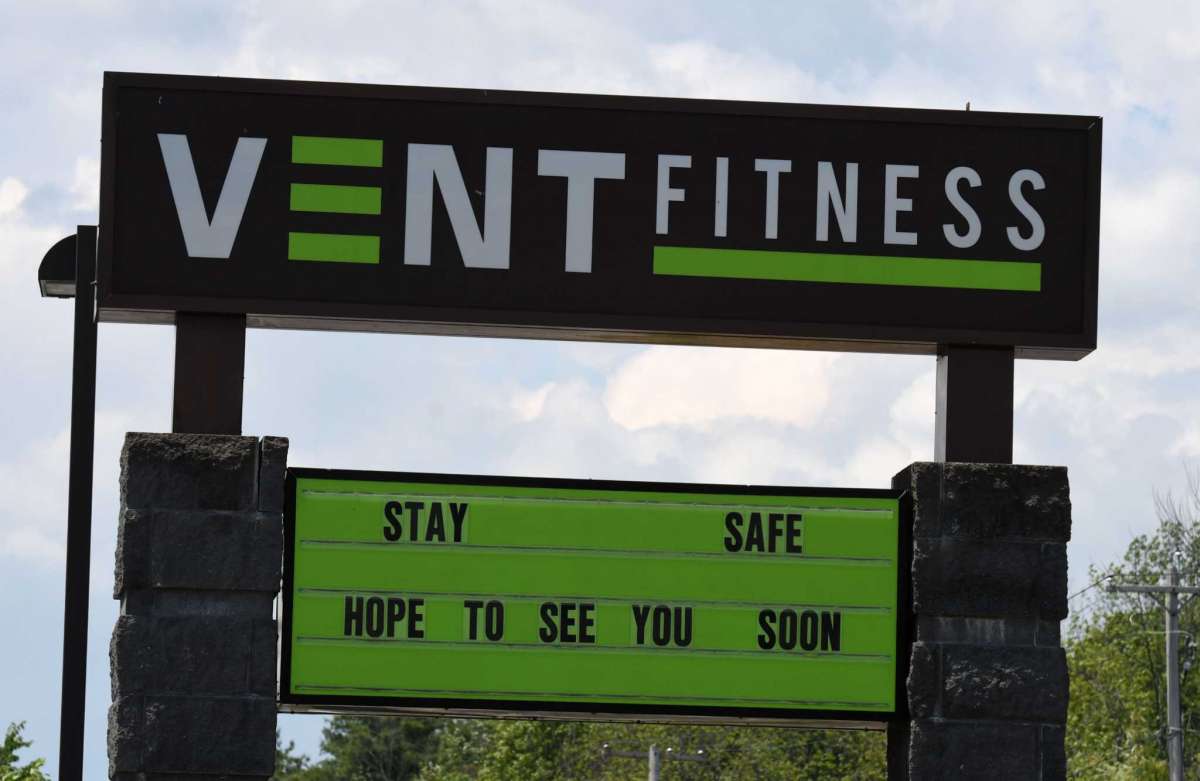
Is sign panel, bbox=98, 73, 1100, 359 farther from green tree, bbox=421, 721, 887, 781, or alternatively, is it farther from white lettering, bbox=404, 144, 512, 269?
green tree, bbox=421, 721, 887, 781

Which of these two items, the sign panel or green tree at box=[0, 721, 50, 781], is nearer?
the sign panel

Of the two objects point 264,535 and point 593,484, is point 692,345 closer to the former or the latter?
point 593,484

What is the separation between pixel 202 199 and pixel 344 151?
0.87 metres

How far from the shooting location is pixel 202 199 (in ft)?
37.5

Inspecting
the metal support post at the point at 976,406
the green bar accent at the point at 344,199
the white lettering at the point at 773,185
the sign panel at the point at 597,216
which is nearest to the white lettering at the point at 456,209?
the sign panel at the point at 597,216

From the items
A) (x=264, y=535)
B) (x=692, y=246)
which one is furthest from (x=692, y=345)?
(x=264, y=535)

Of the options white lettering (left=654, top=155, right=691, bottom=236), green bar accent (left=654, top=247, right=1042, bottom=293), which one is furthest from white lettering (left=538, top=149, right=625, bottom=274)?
green bar accent (left=654, top=247, right=1042, bottom=293)

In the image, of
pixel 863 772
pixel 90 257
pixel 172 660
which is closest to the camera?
pixel 172 660

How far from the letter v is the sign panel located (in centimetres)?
1

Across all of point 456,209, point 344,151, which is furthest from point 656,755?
point 344,151

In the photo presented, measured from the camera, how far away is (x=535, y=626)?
1119cm

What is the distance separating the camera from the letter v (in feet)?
37.3

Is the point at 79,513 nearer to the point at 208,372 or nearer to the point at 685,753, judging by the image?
the point at 208,372

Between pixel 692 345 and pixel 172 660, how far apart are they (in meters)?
3.52
